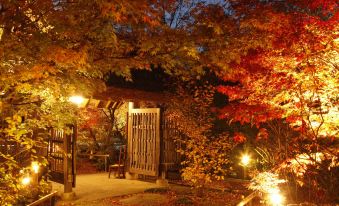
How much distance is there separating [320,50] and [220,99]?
9487 millimetres

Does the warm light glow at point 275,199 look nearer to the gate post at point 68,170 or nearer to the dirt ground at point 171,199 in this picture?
the dirt ground at point 171,199

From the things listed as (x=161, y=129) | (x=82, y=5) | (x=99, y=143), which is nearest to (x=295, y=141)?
(x=161, y=129)

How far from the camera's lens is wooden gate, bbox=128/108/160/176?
1537 centimetres

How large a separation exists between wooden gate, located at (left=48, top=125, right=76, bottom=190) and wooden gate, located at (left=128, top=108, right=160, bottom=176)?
354 centimetres

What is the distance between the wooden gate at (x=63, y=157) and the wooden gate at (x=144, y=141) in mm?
3544

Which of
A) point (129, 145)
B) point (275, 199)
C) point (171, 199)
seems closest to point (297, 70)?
point (275, 199)

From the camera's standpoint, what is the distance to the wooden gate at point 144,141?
1537 cm

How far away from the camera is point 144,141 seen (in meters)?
16.0

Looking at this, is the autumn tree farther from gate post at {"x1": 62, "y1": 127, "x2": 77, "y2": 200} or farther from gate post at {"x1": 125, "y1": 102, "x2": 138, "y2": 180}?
gate post at {"x1": 125, "y1": 102, "x2": 138, "y2": 180}

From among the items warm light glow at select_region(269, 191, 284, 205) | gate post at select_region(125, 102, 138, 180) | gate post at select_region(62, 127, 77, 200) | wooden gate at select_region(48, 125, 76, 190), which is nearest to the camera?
warm light glow at select_region(269, 191, 284, 205)

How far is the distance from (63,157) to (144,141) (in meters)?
4.07

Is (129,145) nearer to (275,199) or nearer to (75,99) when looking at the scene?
(75,99)

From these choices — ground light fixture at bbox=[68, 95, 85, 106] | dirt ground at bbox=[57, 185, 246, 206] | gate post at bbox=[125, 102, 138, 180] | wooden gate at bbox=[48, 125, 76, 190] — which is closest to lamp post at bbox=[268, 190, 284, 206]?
dirt ground at bbox=[57, 185, 246, 206]

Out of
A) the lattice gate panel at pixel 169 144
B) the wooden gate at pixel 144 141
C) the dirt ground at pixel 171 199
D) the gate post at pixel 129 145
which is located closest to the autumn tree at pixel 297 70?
the dirt ground at pixel 171 199
